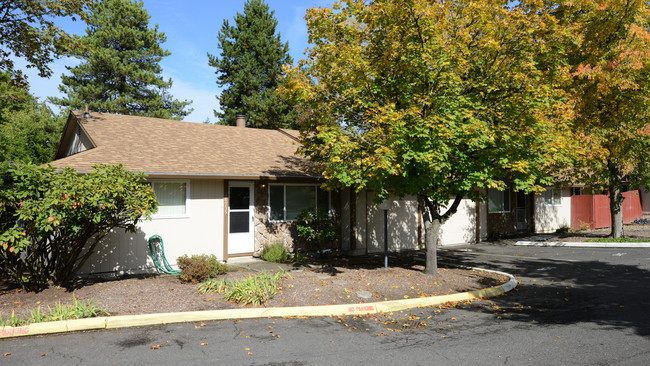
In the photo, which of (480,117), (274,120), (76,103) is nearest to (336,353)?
(480,117)

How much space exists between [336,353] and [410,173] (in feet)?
17.6

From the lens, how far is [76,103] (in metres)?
32.5

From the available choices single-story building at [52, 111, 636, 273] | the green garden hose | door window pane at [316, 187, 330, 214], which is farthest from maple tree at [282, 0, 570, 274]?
the green garden hose

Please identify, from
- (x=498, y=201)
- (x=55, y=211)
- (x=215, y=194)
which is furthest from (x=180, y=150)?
(x=498, y=201)

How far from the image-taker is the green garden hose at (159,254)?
11.1 meters

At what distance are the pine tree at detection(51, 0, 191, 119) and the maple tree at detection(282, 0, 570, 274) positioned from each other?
27.6 meters

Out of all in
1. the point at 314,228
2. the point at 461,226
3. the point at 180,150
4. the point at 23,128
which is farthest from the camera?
the point at 23,128

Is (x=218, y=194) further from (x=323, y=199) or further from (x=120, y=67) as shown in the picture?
(x=120, y=67)

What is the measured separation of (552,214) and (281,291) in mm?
20978

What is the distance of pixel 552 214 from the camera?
2444 cm

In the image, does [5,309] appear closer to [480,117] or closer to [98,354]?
[98,354]

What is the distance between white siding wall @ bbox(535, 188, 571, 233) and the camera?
23672 millimetres

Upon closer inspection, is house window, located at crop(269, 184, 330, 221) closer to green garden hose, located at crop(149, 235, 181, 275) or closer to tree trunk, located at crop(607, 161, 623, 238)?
green garden hose, located at crop(149, 235, 181, 275)

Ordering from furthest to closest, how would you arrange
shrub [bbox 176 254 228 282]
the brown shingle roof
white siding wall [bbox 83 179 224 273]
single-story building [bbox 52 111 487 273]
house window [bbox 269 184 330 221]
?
house window [bbox 269 184 330 221] → the brown shingle roof → single-story building [bbox 52 111 487 273] → white siding wall [bbox 83 179 224 273] → shrub [bbox 176 254 228 282]
